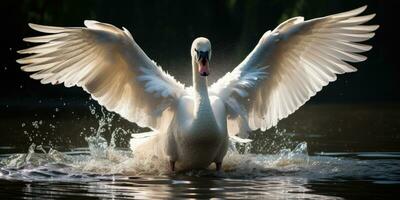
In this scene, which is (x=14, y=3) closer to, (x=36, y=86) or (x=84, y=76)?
(x=36, y=86)

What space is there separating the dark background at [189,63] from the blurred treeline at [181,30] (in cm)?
3

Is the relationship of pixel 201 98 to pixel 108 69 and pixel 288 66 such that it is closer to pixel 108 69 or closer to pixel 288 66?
pixel 108 69

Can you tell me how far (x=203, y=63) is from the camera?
39.9ft

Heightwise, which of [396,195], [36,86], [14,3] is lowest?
[396,195]

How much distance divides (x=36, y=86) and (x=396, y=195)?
21.3m

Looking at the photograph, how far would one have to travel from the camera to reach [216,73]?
99.3 ft

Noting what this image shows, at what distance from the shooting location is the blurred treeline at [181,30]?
3069 cm

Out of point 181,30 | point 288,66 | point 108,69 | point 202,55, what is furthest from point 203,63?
point 181,30

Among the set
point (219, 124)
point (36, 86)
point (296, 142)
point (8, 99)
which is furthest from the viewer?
point (36, 86)

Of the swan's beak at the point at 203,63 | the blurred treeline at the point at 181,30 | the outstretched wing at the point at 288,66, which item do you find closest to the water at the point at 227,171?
the outstretched wing at the point at 288,66

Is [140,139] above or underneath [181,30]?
underneath

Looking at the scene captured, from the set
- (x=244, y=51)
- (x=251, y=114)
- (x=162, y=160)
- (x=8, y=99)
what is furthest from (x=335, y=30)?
(x=244, y=51)

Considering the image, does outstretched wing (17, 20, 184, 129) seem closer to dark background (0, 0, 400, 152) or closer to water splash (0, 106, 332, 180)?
water splash (0, 106, 332, 180)

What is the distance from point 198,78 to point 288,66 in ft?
4.83
